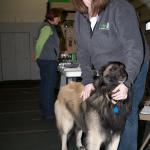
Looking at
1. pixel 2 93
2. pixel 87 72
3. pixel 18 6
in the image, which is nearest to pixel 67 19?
pixel 18 6

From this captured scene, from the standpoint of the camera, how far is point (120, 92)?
2.19 metres

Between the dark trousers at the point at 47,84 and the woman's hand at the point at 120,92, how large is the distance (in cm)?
343

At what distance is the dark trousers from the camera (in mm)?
5613

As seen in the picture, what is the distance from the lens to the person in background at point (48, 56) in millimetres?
5512

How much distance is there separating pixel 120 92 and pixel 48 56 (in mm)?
3483

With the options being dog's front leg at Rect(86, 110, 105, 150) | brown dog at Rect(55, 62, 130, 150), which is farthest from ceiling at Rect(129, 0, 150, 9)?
dog's front leg at Rect(86, 110, 105, 150)

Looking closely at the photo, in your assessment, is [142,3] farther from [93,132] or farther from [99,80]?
[99,80]

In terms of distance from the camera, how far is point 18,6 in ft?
37.3

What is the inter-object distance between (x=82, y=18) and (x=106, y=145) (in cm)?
111

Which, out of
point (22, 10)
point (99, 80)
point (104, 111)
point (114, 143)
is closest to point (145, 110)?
point (114, 143)

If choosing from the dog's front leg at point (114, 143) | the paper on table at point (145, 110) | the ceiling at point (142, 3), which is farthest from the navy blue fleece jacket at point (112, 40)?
the ceiling at point (142, 3)

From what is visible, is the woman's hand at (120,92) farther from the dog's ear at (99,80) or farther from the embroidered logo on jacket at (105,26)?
the embroidered logo on jacket at (105,26)

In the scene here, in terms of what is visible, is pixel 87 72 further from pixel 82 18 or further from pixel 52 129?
pixel 52 129

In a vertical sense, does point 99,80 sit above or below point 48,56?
below
